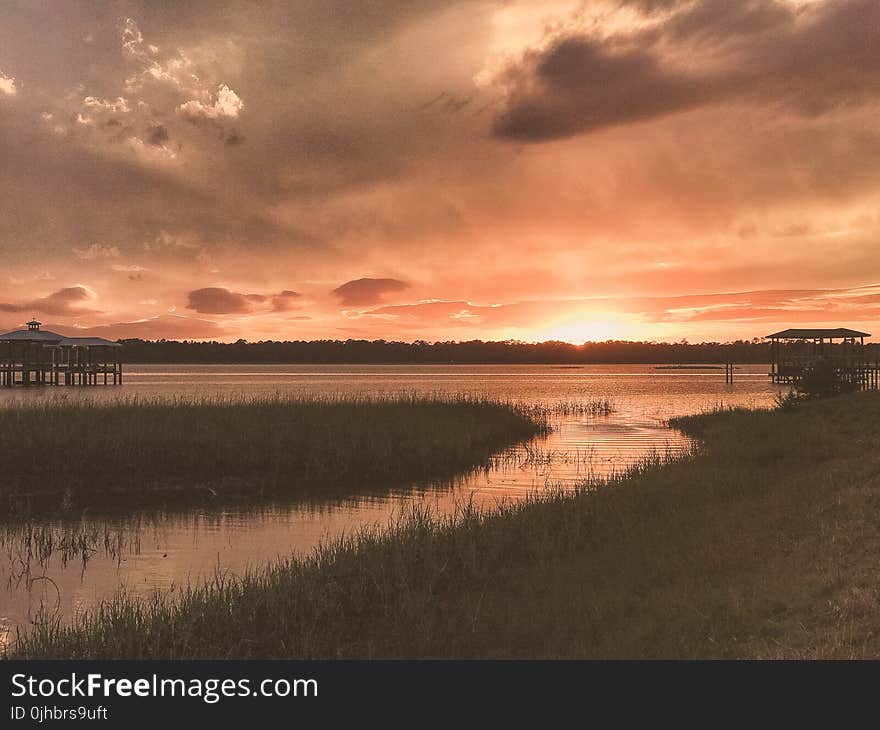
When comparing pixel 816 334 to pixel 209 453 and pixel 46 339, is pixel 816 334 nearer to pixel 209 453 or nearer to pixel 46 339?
pixel 209 453

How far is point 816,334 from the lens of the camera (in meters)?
71.1

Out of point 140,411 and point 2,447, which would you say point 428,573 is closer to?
point 2,447

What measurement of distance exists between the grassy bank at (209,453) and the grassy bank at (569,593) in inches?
405

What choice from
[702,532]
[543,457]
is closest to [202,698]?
[702,532]

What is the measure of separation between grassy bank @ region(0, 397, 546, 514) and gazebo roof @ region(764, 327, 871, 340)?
51527mm

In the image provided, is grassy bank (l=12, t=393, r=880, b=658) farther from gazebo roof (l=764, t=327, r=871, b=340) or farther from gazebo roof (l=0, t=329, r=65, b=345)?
gazebo roof (l=0, t=329, r=65, b=345)

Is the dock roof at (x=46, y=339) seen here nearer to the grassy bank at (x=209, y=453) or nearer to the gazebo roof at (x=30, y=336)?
the gazebo roof at (x=30, y=336)

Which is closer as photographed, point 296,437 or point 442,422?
point 296,437

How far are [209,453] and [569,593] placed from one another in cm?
1774

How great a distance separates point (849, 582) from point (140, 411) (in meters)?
26.7

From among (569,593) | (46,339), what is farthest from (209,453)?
(46,339)

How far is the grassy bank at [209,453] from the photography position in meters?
22.5

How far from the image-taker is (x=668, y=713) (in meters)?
6.21

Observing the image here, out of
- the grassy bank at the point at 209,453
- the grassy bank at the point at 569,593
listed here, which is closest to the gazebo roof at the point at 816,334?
the grassy bank at the point at 209,453
